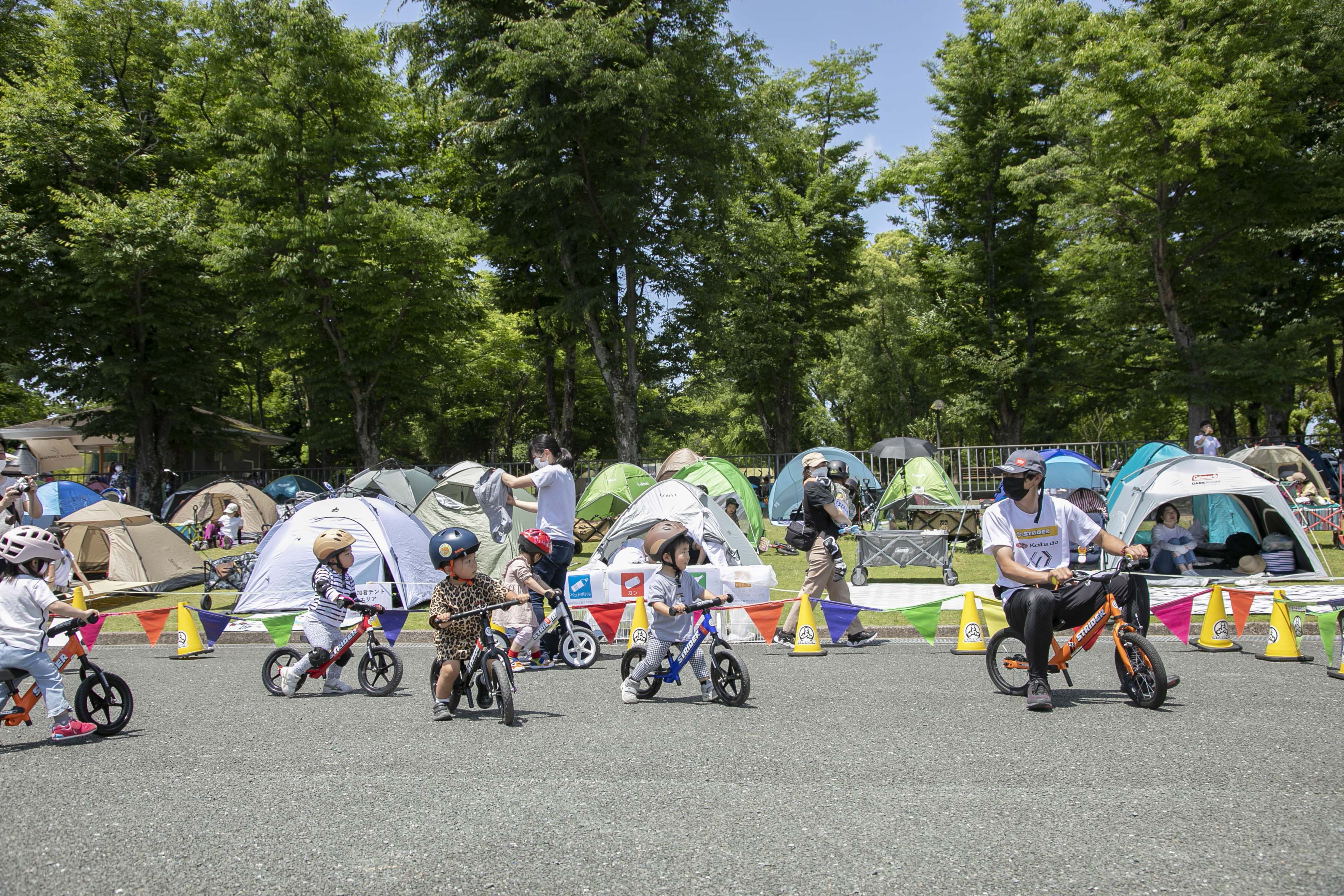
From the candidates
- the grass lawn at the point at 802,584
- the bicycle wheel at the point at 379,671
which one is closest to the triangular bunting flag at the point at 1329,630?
the grass lawn at the point at 802,584

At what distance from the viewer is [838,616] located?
9.25m

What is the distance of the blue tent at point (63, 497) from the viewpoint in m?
20.1

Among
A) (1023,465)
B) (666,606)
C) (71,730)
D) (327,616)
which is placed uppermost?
(1023,465)

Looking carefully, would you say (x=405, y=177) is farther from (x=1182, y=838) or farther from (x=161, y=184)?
(x=1182, y=838)

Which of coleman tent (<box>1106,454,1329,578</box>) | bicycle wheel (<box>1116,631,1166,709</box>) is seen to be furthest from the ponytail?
coleman tent (<box>1106,454,1329,578</box>)

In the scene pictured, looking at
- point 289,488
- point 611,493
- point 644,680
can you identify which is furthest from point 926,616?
point 289,488

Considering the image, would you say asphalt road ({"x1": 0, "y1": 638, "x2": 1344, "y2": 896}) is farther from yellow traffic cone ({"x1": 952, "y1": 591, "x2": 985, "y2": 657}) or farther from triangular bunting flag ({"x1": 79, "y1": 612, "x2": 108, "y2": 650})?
yellow traffic cone ({"x1": 952, "y1": 591, "x2": 985, "y2": 657})

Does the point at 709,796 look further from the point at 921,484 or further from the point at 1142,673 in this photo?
the point at 921,484

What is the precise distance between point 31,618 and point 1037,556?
7.07 metres

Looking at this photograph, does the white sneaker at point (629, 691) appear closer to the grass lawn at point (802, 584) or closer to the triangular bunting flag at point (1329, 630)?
the grass lawn at point (802, 584)

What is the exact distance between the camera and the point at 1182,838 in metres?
3.97

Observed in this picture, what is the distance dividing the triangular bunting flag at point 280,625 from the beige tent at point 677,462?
1247 cm

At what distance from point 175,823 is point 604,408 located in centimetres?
3655

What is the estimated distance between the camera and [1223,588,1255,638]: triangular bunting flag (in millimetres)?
8742
